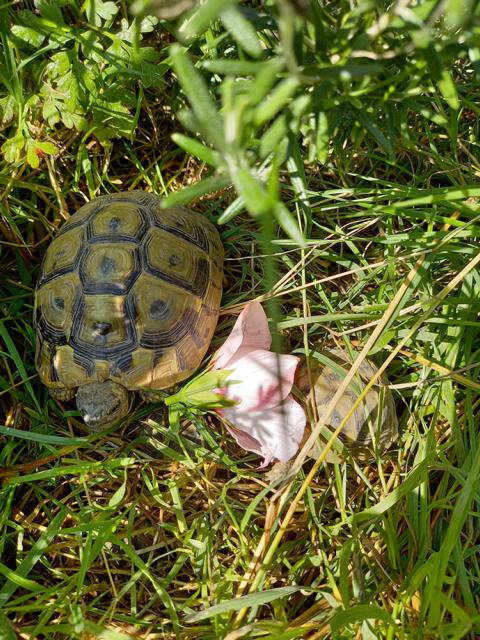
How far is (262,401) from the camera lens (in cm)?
224

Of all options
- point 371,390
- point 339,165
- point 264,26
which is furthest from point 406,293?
point 264,26

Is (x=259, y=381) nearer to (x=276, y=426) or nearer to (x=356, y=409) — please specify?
(x=276, y=426)

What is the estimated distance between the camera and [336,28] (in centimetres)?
161

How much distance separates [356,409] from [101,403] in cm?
94

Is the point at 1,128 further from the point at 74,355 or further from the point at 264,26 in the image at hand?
the point at 264,26

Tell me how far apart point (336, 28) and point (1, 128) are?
1.50 metres

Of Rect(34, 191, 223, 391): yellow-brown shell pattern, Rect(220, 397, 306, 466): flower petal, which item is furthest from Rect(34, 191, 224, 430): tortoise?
Rect(220, 397, 306, 466): flower petal

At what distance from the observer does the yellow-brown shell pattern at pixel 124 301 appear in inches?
94.2

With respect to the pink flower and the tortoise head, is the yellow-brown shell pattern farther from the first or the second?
the pink flower

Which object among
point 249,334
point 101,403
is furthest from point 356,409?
point 101,403

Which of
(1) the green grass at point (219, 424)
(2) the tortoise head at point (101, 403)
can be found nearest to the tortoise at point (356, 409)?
(1) the green grass at point (219, 424)

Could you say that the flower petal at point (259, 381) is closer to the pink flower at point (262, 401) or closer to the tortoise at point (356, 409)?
the pink flower at point (262, 401)

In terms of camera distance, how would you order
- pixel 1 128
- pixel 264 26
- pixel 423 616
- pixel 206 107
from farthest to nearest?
pixel 1 128 → pixel 423 616 → pixel 264 26 → pixel 206 107

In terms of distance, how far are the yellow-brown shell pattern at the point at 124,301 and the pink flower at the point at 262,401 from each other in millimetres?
235
